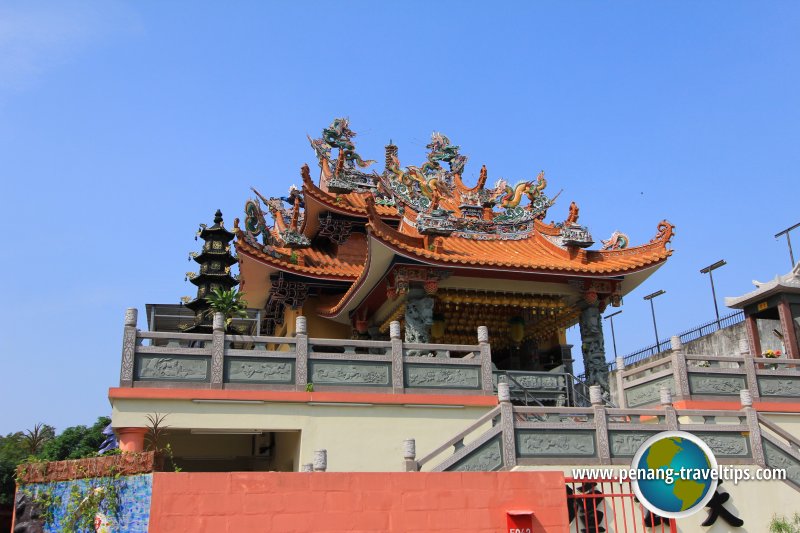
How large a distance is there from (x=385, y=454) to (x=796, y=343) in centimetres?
884

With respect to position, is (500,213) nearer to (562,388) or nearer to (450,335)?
(450,335)

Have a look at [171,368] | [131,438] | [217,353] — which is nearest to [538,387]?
[217,353]

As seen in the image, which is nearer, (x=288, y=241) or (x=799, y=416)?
(x=799, y=416)

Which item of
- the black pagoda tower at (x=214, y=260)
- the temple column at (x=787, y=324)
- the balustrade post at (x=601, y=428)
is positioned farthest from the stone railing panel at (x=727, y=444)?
the black pagoda tower at (x=214, y=260)

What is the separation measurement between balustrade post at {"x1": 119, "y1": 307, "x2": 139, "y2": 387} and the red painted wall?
3.57 m

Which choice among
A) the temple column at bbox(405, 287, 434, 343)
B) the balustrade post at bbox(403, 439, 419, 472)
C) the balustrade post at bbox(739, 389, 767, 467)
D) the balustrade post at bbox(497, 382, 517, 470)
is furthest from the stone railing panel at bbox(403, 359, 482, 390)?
the balustrade post at bbox(739, 389, 767, 467)

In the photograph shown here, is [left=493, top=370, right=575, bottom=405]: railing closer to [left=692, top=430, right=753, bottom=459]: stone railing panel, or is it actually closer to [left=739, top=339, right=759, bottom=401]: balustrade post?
[left=739, top=339, right=759, bottom=401]: balustrade post

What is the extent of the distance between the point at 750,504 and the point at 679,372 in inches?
105

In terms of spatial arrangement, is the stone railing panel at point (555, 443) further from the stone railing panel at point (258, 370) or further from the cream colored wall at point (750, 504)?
the stone railing panel at point (258, 370)

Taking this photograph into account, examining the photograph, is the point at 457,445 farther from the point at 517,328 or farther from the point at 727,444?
the point at 517,328

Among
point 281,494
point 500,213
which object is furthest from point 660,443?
point 500,213

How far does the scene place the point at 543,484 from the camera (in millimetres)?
9414

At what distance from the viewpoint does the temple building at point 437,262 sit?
1495cm

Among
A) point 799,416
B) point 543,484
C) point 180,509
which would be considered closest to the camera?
point 180,509
